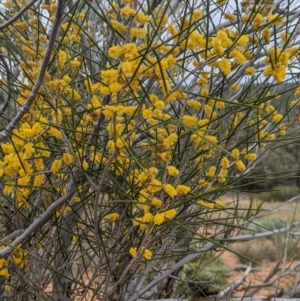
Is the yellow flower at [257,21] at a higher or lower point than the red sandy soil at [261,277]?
higher

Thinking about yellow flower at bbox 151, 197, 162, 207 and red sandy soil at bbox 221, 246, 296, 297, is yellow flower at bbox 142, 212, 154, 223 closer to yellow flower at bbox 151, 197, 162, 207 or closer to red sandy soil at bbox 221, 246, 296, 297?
yellow flower at bbox 151, 197, 162, 207

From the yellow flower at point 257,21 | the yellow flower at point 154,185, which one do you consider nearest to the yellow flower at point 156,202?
the yellow flower at point 154,185

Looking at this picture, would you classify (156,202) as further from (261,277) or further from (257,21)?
(261,277)

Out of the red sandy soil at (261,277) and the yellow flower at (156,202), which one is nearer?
the yellow flower at (156,202)

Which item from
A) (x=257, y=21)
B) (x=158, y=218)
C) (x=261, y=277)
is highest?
(x=257, y=21)

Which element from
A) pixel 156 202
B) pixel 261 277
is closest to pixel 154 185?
pixel 156 202

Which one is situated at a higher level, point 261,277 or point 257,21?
point 257,21

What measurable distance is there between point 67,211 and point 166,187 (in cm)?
73

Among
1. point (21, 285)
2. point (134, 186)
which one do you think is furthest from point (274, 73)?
point (21, 285)

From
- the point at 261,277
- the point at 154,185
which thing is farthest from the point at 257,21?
the point at 261,277

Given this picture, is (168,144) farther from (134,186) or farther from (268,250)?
(268,250)

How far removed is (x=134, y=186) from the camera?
115cm

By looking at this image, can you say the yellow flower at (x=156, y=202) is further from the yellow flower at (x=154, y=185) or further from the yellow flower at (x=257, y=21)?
the yellow flower at (x=257, y=21)

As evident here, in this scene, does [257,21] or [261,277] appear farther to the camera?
[261,277]
